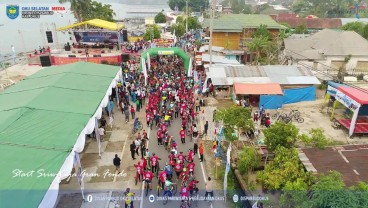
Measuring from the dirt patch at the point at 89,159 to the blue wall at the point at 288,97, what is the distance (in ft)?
41.2

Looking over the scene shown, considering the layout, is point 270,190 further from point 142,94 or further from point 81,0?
point 81,0

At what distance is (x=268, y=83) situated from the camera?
23.0 m

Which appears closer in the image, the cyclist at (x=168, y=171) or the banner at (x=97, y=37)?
the cyclist at (x=168, y=171)

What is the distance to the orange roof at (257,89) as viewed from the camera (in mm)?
21578

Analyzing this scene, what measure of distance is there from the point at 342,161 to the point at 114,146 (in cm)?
1130

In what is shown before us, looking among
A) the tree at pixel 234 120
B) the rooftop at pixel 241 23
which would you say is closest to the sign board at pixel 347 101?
the tree at pixel 234 120

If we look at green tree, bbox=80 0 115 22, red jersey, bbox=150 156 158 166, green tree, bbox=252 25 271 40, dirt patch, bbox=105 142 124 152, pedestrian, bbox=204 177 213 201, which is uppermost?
green tree, bbox=80 0 115 22

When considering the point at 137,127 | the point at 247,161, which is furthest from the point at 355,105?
the point at 137,127

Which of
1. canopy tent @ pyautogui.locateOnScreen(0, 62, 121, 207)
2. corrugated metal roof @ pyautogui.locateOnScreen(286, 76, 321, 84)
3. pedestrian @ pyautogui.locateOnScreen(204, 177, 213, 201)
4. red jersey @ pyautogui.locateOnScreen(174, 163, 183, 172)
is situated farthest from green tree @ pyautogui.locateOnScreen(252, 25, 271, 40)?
red jersey @ pyautogui.locateOnScreen(174, 163, 183, 172)

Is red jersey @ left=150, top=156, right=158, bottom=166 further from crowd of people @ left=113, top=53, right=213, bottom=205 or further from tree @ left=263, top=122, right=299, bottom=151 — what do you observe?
tree @ left=263, top=122, right=299, bottom=151

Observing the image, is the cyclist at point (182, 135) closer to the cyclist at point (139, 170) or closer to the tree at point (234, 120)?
the tree at point (234, 120)

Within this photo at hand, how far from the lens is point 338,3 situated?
98.2 m

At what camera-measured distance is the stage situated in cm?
1744

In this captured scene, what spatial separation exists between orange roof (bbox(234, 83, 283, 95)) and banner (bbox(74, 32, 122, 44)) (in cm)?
2508
